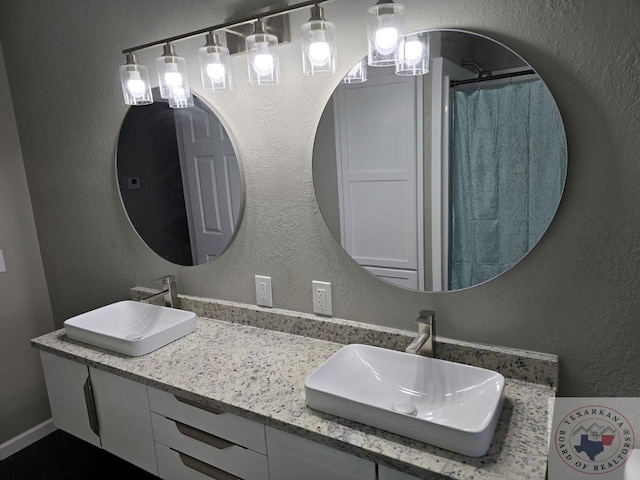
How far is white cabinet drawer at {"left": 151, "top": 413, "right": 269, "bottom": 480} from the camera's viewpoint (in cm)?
137

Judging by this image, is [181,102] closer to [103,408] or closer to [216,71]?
[216,71]

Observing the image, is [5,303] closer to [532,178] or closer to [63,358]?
[63,358]

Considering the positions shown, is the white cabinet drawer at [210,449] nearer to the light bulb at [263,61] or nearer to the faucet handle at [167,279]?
the faucet handle at [167,279]

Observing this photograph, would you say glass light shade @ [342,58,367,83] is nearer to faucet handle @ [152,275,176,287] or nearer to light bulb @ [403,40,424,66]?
light bulb @ [403,40,424,66]

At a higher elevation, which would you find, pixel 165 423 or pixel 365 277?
pixel 365 277

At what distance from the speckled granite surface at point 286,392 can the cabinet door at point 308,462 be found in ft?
0.16

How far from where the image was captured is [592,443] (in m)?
1.03

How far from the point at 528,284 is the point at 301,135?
941mm

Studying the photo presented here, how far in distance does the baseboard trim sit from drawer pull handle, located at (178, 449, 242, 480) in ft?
5.42

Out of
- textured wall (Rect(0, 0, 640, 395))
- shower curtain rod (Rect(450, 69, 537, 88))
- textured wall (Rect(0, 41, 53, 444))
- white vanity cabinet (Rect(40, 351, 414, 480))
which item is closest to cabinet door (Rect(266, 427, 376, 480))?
white vanity cabinet (Rect(40, 351, 414, 480))

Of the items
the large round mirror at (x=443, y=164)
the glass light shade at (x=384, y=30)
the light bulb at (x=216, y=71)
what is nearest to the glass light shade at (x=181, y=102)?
the light bulb at (x=216, y=71)

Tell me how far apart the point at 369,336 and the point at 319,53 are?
0.99 metres

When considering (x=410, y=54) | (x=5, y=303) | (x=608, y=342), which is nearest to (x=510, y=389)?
(x=608, y=342)

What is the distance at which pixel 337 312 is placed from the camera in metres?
1.72
